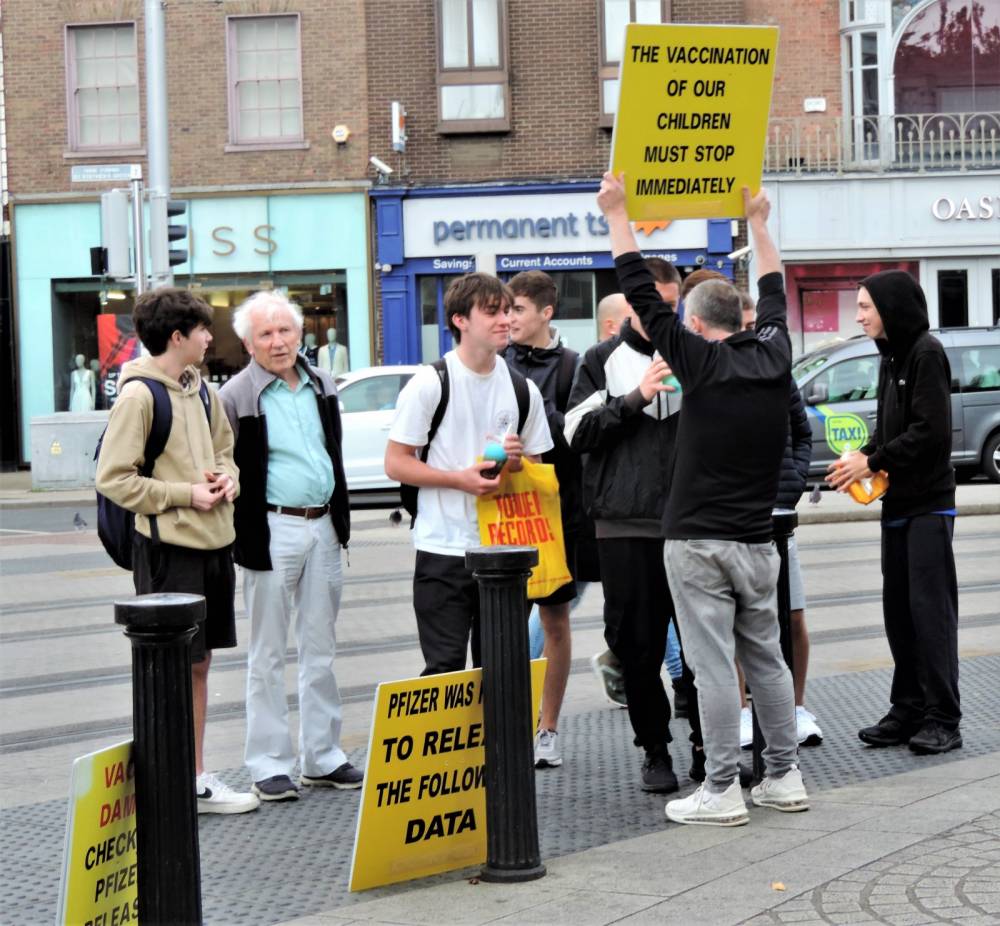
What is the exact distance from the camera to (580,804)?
6000mm

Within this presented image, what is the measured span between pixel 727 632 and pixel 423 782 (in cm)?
120

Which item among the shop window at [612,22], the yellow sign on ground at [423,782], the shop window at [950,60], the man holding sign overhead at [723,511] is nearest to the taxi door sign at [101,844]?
the yellow sign on ground at [423,782]

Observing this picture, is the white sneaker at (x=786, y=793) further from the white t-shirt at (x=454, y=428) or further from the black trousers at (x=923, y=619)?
the white t-shirt at (x=454, y=428)

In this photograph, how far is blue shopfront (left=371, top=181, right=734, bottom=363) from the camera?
2673cm

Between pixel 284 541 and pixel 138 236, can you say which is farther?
pixel 138 236

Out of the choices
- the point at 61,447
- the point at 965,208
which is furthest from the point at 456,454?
the point at 965,208

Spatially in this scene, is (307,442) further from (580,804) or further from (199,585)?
(580,804)

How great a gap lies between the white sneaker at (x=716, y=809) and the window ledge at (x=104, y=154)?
23.6m

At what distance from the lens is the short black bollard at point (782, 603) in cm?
607

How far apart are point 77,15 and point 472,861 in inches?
973

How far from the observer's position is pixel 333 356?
2681cm

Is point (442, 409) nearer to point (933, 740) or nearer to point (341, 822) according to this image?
point (341, 822)

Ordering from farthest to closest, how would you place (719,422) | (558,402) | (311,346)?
(311,346), (558,402), (719,422)

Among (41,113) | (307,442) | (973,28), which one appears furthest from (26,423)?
(307,442)
